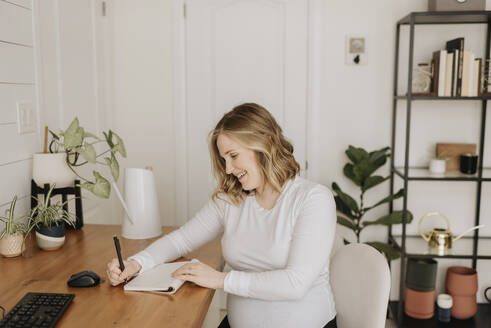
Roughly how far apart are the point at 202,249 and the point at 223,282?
15.7 inches

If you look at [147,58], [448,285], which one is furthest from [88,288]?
[448,285]

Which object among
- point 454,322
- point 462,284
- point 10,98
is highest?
point 10,98

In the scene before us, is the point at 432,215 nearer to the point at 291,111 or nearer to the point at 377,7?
the point at 291,111

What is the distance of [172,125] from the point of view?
3.08 m

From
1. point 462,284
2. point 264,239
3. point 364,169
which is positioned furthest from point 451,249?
point 264,239

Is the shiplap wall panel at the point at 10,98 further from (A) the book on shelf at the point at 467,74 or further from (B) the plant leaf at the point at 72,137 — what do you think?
(A) the book on shelf at the point at 467,74

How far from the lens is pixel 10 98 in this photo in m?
1.95

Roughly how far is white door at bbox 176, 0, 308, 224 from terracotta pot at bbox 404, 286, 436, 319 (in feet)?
3.27

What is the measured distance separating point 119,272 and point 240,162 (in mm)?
513

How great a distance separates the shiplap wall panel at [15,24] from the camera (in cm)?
190

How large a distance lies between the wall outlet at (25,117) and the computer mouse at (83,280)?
0.84 m

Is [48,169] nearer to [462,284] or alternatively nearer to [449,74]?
[449,74]

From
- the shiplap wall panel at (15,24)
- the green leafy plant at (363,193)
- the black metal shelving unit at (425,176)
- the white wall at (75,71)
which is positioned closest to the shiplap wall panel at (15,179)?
the white wall at (75,71)

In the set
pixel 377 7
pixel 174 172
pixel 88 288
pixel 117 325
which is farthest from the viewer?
pixel 174 172
